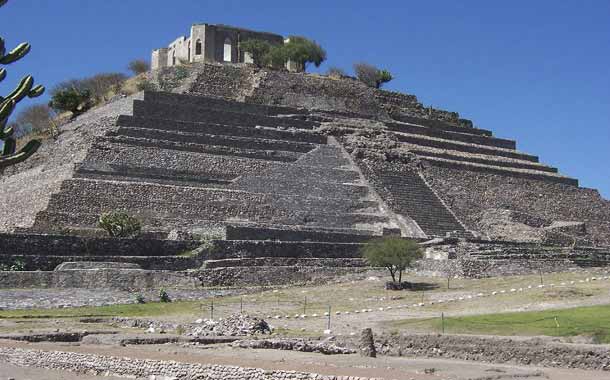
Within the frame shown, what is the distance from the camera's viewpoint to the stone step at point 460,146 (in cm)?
5853

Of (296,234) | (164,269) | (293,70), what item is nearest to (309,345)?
(164,269)

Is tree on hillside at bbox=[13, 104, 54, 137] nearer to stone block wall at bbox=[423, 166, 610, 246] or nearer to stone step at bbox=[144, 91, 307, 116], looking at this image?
stone step at bbox=[144, 91, 307, 116]

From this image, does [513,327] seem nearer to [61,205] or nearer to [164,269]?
[164,269]

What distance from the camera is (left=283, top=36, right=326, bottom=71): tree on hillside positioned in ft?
→ 222

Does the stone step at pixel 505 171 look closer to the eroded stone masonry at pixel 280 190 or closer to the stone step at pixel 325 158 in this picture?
the eroded stone masonry at pixel 280 190

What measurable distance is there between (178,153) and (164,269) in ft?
37.5

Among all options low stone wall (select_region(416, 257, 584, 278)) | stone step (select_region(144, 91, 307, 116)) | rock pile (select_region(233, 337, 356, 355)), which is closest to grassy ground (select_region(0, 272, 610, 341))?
low stone wall (select_region(416, 257, 584, 278))

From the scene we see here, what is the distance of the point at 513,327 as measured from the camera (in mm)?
22375

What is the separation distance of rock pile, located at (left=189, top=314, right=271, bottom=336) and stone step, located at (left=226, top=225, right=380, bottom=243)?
15866 millimetres

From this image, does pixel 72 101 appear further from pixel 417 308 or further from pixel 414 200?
pixel 417 308

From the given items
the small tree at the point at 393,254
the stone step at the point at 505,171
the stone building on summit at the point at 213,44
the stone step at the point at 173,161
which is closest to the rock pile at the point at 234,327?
the small tree at the point at 393,254

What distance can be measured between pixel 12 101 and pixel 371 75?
4771 cm

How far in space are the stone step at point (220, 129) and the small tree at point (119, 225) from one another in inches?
419

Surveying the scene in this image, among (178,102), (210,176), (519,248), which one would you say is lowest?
(519,248)
